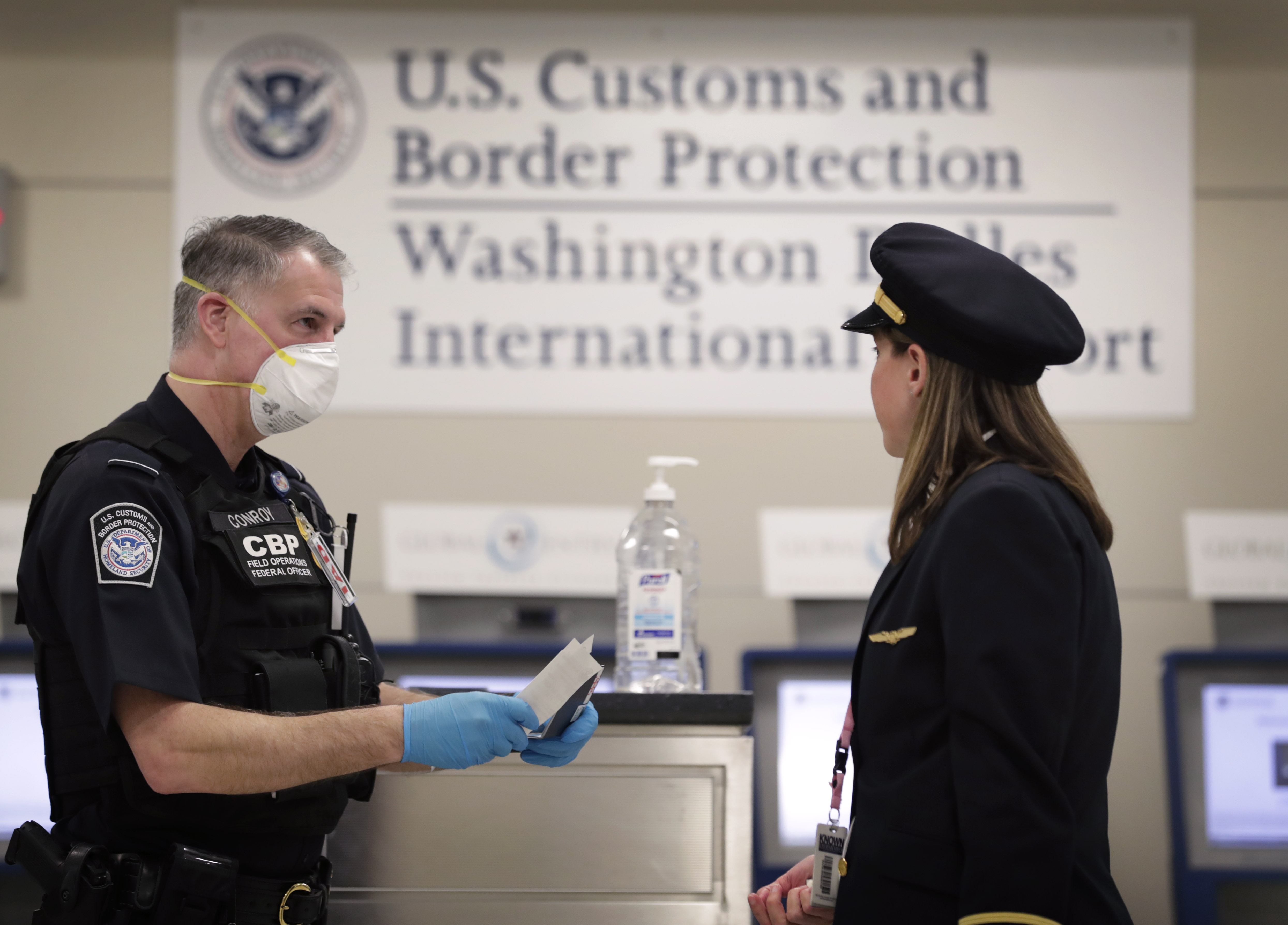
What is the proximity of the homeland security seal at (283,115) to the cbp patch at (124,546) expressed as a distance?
243 centimetres

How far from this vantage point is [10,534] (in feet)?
9.97

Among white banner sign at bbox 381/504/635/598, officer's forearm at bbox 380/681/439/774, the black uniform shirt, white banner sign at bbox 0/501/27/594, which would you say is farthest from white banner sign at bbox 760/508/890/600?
white banner sign at bbox 0/501/27/594

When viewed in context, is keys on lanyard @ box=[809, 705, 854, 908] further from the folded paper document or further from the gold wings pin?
the folded paper document

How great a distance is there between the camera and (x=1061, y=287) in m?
3.30

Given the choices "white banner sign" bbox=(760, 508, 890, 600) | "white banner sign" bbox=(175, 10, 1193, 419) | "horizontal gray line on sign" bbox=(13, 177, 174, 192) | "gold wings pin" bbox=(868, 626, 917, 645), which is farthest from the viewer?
"horizontal gray line on sign" bbox=(13, 177, 174, 192)

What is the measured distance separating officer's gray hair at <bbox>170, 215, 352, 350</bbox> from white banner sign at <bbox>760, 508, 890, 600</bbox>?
182cm

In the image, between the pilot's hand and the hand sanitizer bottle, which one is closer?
the pilot's hand

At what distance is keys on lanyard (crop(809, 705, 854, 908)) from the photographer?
1222mm

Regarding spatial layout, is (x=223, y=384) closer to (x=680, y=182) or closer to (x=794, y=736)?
(x=794, y=736)

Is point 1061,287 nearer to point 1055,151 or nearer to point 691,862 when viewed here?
point 1055,151

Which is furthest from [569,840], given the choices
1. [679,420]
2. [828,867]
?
[679,420]

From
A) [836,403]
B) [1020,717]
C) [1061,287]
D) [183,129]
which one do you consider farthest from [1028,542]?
[183,129]

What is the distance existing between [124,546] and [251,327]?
0.39 metres

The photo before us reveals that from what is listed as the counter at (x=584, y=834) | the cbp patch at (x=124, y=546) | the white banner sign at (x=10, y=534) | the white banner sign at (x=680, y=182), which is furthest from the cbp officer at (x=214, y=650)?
the white banner sign at (x=10, y=534)
